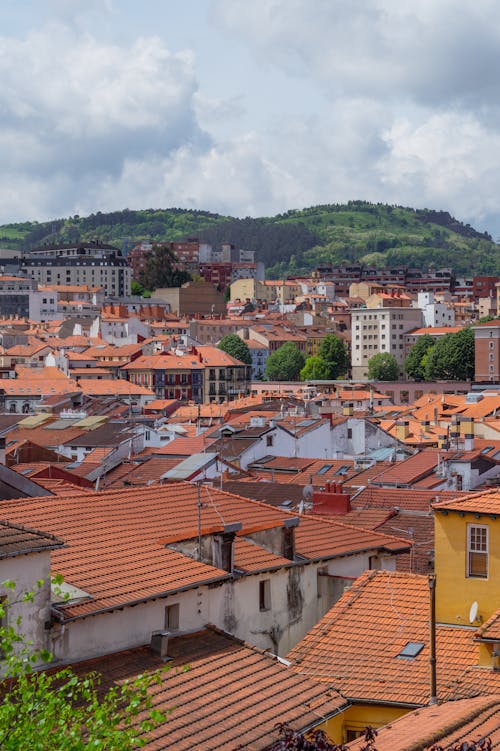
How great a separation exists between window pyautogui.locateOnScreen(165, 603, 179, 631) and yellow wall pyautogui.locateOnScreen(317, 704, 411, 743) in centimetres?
250

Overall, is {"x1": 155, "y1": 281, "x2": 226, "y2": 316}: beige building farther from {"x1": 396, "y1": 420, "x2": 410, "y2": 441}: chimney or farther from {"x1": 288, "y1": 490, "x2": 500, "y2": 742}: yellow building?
{"x1": 288, "y1": 490, "x2": 500, "y2": 742}: yellow building

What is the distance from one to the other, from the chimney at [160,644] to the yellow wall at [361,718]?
208cm

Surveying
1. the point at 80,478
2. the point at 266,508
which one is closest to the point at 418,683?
the point at 266,508

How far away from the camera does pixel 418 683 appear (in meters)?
15.1

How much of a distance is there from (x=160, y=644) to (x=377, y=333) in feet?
493

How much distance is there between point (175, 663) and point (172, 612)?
1.16m

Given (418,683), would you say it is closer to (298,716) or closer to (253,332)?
(298,716)

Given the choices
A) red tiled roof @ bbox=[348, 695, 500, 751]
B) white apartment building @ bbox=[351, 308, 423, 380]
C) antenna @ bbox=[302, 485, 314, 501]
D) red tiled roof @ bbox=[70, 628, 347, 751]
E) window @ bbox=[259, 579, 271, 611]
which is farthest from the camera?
white apartment building @ bbox=[351, 308, 423, 380]

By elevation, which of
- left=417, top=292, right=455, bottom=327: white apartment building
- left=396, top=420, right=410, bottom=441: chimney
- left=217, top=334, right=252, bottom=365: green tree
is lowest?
left=396, top=420, right=410, bottom=441: chimney

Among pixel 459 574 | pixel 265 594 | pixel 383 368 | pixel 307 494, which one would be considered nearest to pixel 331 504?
pixel 307 494

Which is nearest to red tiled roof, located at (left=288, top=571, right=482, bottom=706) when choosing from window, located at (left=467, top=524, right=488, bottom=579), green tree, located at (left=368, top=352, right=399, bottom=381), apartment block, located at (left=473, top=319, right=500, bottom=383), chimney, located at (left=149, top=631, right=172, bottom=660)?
window, located at (left=467, top=524, right=488, bottom=579)

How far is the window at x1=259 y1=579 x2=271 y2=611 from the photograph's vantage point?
→ 61.5 ft

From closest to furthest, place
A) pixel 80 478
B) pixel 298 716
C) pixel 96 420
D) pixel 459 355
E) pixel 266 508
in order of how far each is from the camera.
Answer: pixel 298 716 < pixel 266 508 < pixel 80 478 < pixel 96 420 < pixel 459 355

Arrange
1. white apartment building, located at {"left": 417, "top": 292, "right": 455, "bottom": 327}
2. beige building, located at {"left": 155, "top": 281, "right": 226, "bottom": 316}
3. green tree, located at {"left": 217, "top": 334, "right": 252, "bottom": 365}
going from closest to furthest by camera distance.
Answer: green tree, located at {"left": 217, "top": 334, "right": 252, "bottom": 365} → white apartment building, located at {"left": 417, "top": 292, "right": 455, "bottom": 327} → beige building, located at {"left": 155, "top": 281, "right": 226, "bottom": 316}
